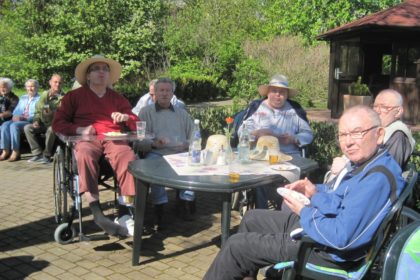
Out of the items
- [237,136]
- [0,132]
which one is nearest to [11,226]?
[237,136]

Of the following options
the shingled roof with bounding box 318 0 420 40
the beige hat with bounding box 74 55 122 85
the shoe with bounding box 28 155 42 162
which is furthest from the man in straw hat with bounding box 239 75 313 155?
the shingled roof with bounding box 318 0 420 40

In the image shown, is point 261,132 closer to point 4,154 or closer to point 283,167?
point 283,167

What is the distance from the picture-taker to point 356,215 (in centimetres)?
215

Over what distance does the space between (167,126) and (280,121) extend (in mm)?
1155

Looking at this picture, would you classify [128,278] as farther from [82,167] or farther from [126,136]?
[126,136]

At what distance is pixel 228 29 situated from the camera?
24578mm

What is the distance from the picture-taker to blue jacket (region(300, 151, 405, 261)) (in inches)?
85.1

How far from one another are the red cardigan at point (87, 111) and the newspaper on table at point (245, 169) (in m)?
1.03

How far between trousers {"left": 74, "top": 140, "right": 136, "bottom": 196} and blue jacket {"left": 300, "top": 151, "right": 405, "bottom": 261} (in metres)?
2.04

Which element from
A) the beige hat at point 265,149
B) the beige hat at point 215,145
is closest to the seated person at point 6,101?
the beige hat at point 215,145

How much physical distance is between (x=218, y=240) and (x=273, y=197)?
64 cm

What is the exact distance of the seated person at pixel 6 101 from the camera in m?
8.02

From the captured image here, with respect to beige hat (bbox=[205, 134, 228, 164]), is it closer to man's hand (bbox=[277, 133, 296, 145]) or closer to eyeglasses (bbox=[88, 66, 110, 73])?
man's hand (bbox=[277, 133, 296, 145])

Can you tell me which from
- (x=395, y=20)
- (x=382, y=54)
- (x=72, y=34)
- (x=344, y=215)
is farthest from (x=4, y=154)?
(x=382, y=54)
